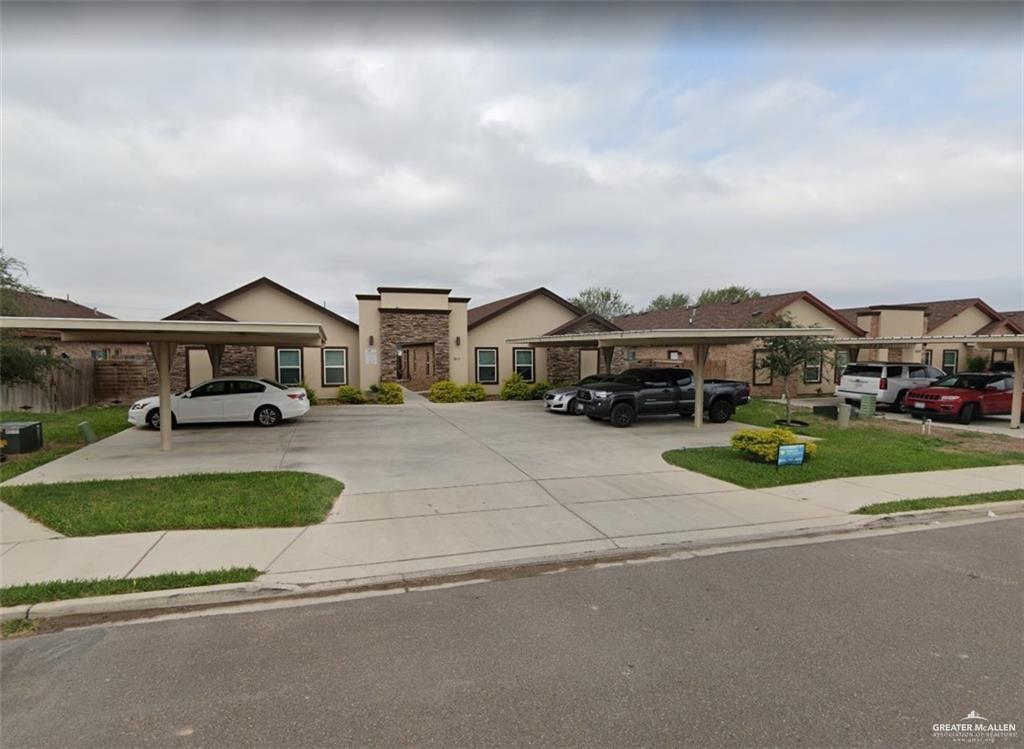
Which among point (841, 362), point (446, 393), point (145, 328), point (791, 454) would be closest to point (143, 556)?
point (145, 328)

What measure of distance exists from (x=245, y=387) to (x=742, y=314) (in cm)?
2273

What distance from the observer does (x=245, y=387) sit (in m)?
14.4

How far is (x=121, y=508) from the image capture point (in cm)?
632

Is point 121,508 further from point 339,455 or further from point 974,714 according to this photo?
point 974,714

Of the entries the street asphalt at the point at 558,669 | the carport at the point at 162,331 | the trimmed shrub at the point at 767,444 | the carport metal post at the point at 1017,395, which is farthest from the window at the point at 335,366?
the carport metal post at the point at 1017,395

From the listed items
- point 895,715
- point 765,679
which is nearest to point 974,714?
point 895,715

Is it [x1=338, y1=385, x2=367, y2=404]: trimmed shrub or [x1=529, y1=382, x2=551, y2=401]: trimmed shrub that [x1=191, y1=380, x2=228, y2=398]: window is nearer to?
[x1=338, y1=385, x2=367, y2=404]: trimmed shrub

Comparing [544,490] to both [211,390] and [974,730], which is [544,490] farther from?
[211,390]

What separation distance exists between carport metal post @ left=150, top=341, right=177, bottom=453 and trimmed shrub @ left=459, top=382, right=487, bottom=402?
11.9 metres

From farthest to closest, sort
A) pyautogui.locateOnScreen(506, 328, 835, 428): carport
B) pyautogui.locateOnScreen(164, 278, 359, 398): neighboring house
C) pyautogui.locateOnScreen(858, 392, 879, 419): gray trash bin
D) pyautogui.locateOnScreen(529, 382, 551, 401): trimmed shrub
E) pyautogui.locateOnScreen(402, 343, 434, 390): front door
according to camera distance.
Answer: pyautogui.locateOnScreen(402, 343, 434, 390): front door
pyautogui.locateOnScreen(529, 382, 551, 401): trimmed shrub
pyautogui.locateOnScreen(164, 278, 359, 398): neighboring house
pyautogui.locateOnScreen(858, 392, 879, 419): gray trash bin
pyautogui.locateOnScreen(506, 328, 835, 428): carport

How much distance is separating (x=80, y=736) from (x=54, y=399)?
19054 mm

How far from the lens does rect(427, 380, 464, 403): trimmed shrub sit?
70.6ft

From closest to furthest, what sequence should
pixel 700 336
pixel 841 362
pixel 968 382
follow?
pixel 700 336 → pixel 968 382 → pixel 841 362

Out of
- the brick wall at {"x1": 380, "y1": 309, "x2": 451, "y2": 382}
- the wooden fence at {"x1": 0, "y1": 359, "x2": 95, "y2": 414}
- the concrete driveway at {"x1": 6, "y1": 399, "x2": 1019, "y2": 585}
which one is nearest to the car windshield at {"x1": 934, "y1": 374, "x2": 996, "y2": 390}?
the concrete driveway at {"x1": 6, "y1": 399, "x2": 1019, "y2": 585}
